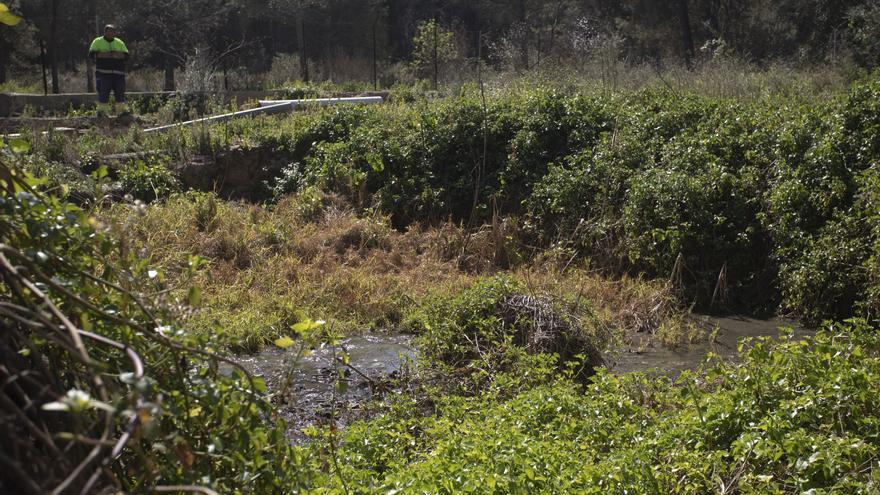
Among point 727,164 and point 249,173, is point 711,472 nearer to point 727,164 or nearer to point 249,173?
point 727,164

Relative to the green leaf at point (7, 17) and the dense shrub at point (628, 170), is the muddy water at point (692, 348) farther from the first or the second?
the green leaf at point (7, 17)

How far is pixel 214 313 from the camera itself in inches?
353

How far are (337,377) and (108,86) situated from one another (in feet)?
39.3

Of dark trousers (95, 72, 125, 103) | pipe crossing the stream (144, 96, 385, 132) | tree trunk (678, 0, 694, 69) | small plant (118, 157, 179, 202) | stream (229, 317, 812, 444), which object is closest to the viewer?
stream (229, 317, 812, 444)

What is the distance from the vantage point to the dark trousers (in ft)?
55.0

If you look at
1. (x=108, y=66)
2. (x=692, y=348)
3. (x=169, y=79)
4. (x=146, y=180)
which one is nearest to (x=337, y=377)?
(x=692, y=348)

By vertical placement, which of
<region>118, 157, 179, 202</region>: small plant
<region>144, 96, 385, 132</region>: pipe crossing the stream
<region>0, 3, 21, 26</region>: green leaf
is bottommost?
<region>118, 157, 179, 202</region>: small plant

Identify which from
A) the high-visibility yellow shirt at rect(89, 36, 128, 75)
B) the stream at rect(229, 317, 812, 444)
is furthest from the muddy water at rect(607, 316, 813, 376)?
the high-visibility yellow shirt at rect(89, 36, 128, 75)

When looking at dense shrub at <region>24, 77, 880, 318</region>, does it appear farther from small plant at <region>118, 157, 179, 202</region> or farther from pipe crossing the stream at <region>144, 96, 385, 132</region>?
pipe crossing the stream at <region>144, 96, 385, 132</region>

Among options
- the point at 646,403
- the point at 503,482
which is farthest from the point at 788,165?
the point at 503,482

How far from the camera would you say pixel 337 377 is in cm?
703

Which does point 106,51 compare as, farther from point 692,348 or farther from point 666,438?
point 666,438

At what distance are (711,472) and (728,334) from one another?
472cm

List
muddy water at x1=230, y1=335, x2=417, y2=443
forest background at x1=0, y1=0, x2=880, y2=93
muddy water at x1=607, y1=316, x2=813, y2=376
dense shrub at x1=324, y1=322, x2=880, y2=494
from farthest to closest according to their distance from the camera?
forest background at x1=0, y1=0, x2=880, y2=93, muddy water at x1=607, y1=316, x2=813, y2=376, muddy water at x1=230, y1=335, x2=417, y2=443, dense shrub at x1=324, y1=322, x2=880, y2=494
